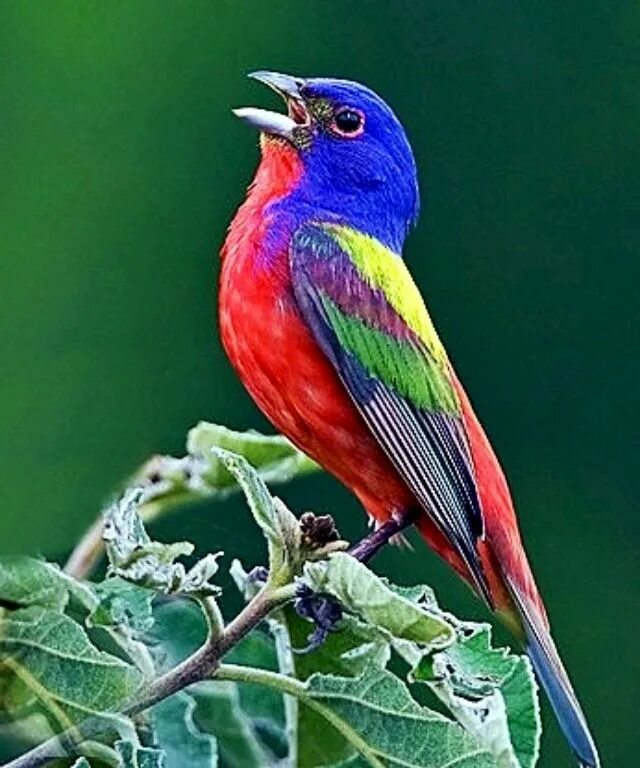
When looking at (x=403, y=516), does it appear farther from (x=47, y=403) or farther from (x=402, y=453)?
(x=47, y=403)

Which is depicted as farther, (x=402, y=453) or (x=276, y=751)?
(x=402, y=453)

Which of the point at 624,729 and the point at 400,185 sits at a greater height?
the point at 400,185

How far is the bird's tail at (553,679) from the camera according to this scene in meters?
0.83

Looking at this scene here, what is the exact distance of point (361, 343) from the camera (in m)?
0.82

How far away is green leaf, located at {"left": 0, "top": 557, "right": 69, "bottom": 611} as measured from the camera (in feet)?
1.92

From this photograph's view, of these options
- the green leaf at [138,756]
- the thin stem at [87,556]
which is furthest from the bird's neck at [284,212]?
the green leaf at [138,756]

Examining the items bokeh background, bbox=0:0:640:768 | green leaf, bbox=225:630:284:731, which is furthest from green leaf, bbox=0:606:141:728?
bokeh background, bbox=0:0:640:768

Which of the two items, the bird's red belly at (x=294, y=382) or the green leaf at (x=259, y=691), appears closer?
the green leaf at (x=259, y=691)

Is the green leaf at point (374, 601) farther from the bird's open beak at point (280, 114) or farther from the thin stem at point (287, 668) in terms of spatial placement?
the bird's open beak at point (280, 114)

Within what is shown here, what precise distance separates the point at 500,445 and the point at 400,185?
21 centimetres

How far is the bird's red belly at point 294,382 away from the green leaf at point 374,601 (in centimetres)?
25

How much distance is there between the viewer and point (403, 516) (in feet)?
2.70

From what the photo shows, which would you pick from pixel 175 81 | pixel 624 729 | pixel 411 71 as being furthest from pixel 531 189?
pixel 624 729

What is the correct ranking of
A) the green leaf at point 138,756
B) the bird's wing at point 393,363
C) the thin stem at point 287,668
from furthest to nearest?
the bird's wing at point 393,363, the thin stem at point 287,668, the green leaf at point 138,756
